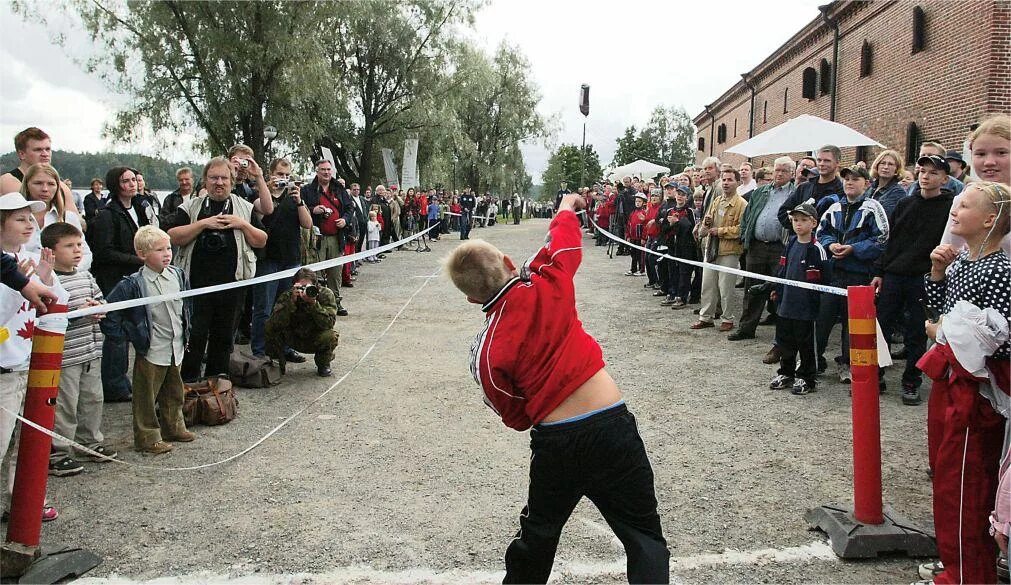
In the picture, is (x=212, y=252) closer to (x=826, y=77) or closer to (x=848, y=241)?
(x=848, y=241)

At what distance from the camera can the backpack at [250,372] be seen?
7312mm

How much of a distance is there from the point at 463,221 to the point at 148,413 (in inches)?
997

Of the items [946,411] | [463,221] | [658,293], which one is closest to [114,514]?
[946,411]

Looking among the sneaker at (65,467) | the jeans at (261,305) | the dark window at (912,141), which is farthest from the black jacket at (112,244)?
the dark window at (912,141)

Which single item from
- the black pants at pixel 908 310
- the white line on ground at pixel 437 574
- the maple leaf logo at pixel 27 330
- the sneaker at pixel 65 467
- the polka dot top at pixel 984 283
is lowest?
the white line on ground at pixel 437 574

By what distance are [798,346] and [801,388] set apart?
0.41 meters

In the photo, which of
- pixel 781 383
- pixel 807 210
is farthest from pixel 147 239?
pixel 807 210

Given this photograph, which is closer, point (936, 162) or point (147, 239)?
point (147, 239)

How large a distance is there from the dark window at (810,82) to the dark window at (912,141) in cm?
1084

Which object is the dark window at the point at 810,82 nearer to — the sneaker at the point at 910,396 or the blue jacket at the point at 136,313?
the sneaker at the point at 910,396

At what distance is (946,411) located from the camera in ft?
11.4

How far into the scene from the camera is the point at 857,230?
6926mm

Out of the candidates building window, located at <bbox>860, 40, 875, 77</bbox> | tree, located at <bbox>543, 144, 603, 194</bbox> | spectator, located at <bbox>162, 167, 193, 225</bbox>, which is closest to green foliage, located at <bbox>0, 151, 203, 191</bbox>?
Answer: spectator, located at <bbox>162, 167, 193, 225</bbox>

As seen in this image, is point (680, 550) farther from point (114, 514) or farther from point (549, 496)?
point (114, 514)
